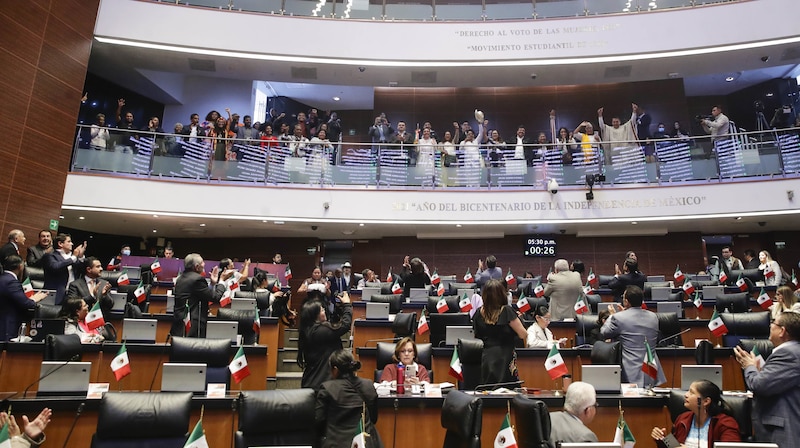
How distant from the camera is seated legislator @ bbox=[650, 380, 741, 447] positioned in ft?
10.5

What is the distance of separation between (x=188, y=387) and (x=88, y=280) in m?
3.46

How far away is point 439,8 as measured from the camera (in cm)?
1393

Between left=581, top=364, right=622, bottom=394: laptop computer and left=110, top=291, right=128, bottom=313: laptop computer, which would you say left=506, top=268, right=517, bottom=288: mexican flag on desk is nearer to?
left=581, top=364, right=622, bottom=394: laptop computer

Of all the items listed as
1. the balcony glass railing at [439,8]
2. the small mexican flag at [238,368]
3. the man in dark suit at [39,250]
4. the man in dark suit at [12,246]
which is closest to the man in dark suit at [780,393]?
the small mexican flag at [238,368]

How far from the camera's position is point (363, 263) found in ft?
48.0

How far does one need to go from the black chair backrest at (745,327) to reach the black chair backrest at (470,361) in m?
3.17

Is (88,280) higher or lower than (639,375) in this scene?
higher

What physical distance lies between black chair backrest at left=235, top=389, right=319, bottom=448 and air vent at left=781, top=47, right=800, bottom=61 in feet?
46.6

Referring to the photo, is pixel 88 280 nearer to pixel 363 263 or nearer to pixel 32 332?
pixel 32 332

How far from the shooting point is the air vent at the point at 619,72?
13.6 meters

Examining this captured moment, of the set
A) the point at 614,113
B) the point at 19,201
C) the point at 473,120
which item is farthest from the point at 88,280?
the point at 614,113

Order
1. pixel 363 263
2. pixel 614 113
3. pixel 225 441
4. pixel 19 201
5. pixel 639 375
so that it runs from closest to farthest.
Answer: pixel 225 441, pixel 639 375, pixel 19 201, pixel 363 263, pixel 614 113

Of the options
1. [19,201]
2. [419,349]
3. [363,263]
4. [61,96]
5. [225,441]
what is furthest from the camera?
[363,263]

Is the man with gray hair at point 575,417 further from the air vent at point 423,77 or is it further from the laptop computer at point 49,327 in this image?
the air vent at point 423,77
